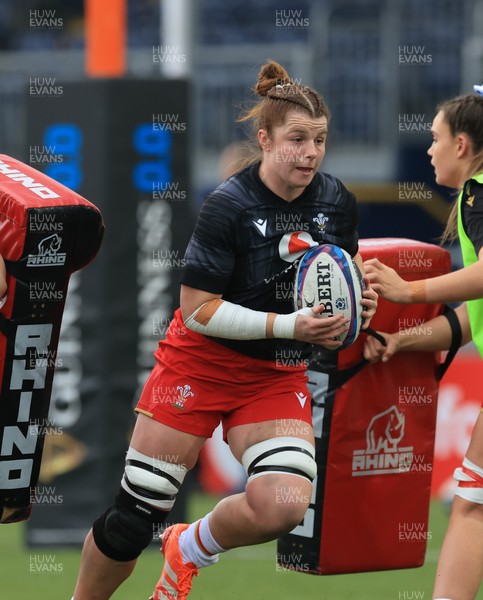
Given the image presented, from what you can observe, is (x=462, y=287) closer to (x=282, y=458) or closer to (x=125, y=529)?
(x=282, y=458)

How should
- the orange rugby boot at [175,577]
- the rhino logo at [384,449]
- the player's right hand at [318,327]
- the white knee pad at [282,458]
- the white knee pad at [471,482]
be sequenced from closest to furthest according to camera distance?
the player's right hand at [318,327], the white knee pad at [282,458], the white knee pad at [471,482], the orange rugby boot at [175,577], the rhino logo at [384,449]

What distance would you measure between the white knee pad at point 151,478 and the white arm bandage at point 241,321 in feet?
1.65

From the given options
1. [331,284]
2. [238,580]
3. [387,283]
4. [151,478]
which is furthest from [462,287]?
[238,580]

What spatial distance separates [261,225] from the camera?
430 cm

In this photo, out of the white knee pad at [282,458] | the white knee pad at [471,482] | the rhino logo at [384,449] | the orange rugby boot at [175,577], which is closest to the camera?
the white knee pad at [282,458]

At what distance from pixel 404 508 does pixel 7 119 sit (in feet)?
29.7

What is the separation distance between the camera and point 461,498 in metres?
4.40

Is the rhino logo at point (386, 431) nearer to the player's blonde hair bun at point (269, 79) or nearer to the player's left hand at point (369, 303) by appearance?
the player's left hand at point (369, 303)

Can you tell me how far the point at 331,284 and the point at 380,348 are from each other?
564 mm

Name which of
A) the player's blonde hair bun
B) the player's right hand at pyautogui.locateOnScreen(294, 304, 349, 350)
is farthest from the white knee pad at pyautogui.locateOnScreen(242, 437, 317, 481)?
the player's blonde hair bun

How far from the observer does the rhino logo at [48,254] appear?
4.27 metres

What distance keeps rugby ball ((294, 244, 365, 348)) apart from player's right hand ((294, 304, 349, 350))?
4cm

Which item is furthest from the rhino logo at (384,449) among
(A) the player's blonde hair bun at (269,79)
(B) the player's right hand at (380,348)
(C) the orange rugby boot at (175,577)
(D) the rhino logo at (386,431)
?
(A) the player's blonde hair bun at (269,79)

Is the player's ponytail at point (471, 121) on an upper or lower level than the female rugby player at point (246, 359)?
upper
